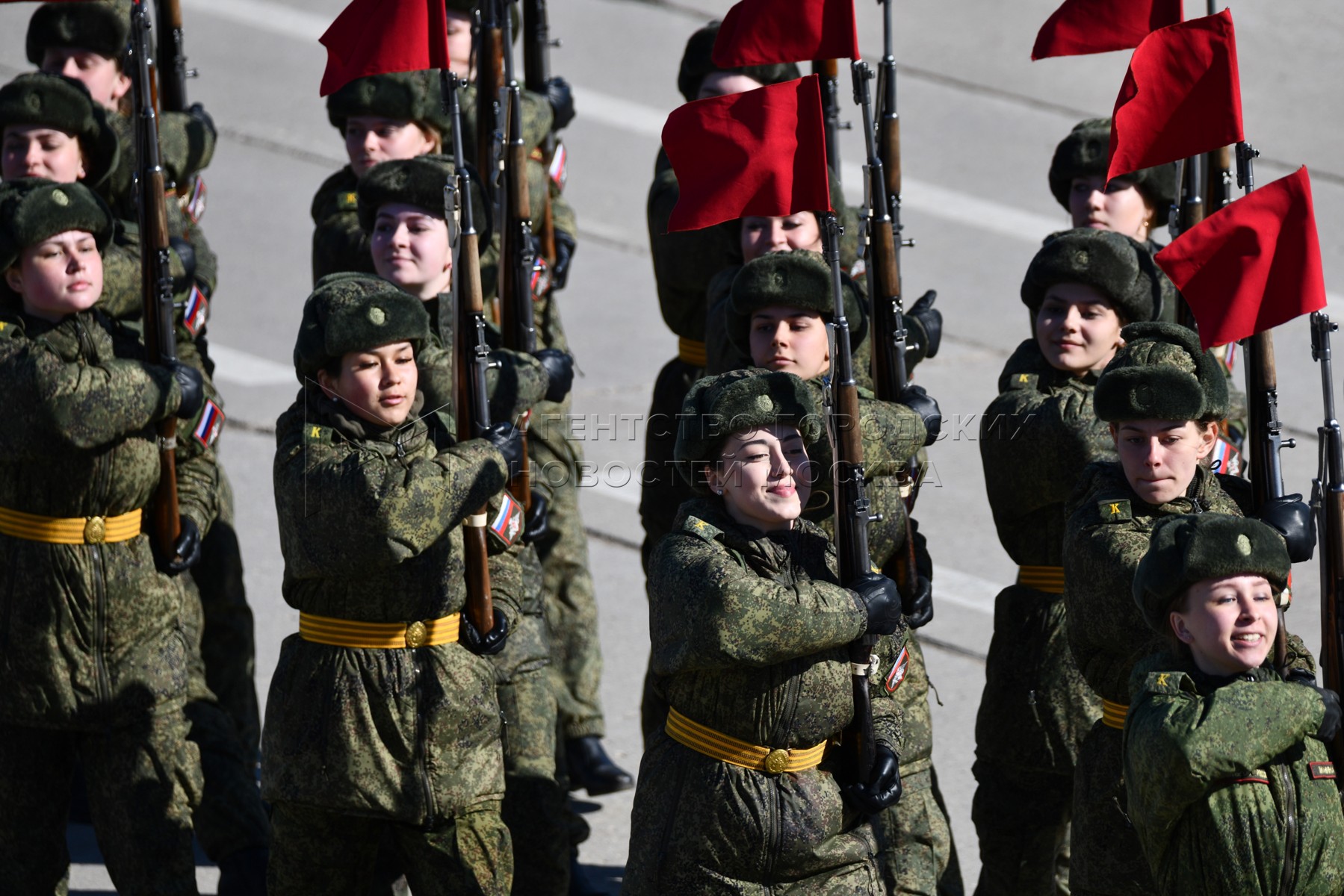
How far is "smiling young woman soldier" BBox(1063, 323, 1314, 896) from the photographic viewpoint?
15.8 ft

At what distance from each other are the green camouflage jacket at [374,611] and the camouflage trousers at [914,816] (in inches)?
41.5

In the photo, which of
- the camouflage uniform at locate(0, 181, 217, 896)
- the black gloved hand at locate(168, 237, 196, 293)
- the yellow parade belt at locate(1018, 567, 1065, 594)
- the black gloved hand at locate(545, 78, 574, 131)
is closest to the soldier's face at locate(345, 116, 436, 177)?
the black gloved hand at locate(168, 237, 196, 293)

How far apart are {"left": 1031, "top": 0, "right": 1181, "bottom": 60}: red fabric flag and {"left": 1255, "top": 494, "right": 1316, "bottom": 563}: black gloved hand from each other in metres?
1.62

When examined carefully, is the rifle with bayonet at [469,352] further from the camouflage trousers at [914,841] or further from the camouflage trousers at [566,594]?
the camouflage trousers at [566,594]

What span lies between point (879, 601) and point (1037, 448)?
1.19 m

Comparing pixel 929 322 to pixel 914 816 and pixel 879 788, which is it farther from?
pixel 879 788

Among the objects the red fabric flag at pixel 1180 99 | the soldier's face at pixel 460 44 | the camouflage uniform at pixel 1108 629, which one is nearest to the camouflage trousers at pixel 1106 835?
the camouflage uniform at pixel 1108 629

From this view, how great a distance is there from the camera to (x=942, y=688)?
7691 millimetres

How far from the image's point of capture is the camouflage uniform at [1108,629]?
4.81 metres

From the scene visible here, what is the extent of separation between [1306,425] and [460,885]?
20.4 feet

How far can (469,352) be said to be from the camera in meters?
5.33

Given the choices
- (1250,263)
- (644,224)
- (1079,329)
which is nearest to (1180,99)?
(1250,263)

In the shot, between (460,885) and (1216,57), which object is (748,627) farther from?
(1216,57)

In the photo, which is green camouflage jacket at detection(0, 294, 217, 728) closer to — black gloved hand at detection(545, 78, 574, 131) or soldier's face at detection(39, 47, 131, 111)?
soldier's face at detection(39, 47, 131, 111)
